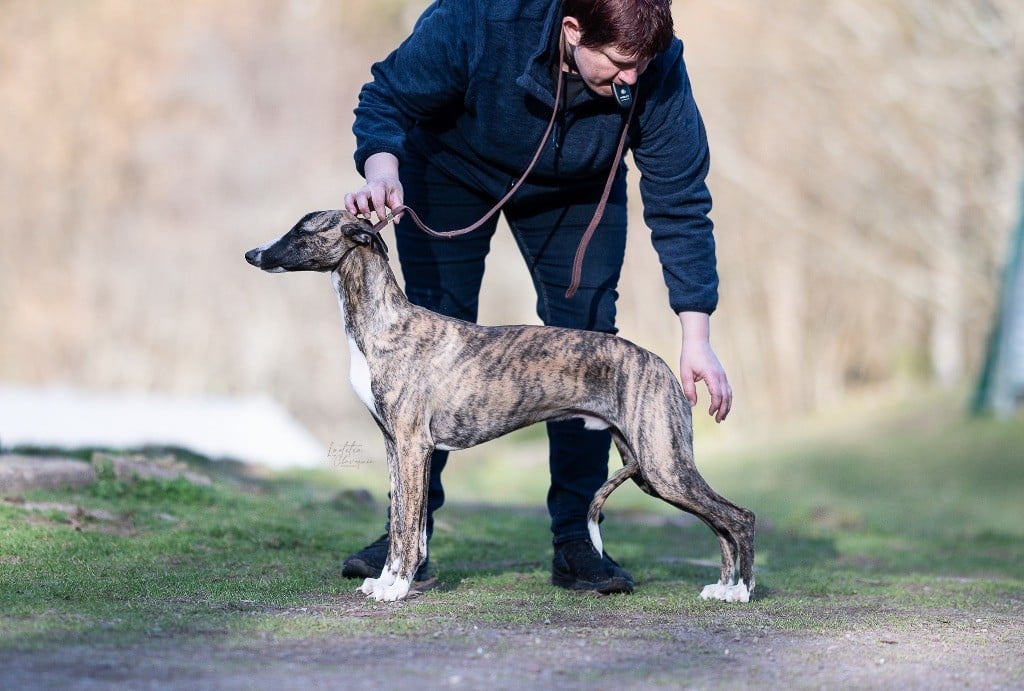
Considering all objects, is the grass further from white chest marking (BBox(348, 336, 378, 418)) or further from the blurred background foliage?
the blurred background foliage

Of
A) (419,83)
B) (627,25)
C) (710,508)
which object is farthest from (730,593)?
(419,83)

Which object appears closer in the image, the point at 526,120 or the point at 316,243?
the point at 316,243

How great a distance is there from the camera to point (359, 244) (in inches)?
162

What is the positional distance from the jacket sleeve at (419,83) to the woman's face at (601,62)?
0.41 metres

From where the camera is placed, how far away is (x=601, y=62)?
3.99 metres

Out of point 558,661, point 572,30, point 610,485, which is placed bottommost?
point 558,661

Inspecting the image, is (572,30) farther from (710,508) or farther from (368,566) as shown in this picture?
(368,566)

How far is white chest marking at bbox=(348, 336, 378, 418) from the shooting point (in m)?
4.10

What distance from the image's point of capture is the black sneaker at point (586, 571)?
14.5ft

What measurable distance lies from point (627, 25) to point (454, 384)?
1251 millimetres

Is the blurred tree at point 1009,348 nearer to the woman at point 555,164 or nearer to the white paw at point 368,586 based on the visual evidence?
the woman at point 555,164

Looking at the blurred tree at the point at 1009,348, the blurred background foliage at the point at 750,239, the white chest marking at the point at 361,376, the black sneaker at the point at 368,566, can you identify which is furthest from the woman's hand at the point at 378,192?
the blurred background foliage at the point at 750,239

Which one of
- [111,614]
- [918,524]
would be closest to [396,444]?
[111,614]

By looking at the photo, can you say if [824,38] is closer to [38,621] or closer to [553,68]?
[553,68]
